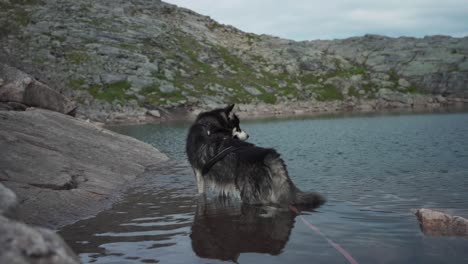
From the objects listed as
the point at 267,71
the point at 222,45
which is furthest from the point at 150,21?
the point at 267,71

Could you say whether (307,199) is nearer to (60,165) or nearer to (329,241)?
(329,241)

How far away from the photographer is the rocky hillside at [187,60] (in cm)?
8550

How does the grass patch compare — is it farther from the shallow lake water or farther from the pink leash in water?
the pink leash in water

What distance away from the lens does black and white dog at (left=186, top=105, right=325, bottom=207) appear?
32.5 ft

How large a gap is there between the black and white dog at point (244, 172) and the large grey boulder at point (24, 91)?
1277 centimetres

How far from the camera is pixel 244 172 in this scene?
1014cm

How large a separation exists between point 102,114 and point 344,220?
67.5m

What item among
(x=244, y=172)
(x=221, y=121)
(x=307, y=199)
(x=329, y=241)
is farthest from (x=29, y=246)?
(x=221, y=121)

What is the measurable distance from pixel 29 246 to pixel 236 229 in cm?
566

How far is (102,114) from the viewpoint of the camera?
7025 cm

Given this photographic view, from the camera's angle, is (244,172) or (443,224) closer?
(443,224)

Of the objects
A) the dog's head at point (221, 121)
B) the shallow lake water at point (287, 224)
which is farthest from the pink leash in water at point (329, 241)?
the dog's head at point (221, 121)

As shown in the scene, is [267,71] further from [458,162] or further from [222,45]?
[458,162]

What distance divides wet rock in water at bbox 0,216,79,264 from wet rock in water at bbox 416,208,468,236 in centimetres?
717
